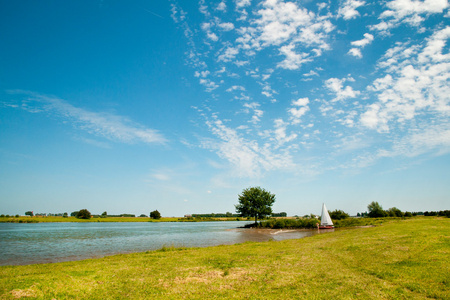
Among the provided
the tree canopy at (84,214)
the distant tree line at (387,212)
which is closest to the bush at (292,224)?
the distant tree line at (387,212)

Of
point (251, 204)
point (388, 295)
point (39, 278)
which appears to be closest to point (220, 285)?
point (388, 295)

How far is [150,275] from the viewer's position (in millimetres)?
13930

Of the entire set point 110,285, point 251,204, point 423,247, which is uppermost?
point 251,204

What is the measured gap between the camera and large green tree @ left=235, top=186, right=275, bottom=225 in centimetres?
8625

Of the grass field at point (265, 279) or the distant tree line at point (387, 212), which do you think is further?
the distant tree line at point (387, 212)

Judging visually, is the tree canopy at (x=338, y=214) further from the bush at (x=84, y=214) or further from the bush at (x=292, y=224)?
the bush at (x=84, y=214)

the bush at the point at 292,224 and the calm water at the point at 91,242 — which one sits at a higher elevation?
the bush at the point at 292,224

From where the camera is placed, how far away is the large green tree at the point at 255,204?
86.2 metres

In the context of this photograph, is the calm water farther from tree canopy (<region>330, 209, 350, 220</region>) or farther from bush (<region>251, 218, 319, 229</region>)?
tree canopy (<region>330, 209, 350, 220</region>)

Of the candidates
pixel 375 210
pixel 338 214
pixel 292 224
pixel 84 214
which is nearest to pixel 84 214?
pixel 84 214

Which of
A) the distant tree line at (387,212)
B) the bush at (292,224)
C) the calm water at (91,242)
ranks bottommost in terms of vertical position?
the calm water at (91,242)

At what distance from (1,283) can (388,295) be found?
18.5 meters

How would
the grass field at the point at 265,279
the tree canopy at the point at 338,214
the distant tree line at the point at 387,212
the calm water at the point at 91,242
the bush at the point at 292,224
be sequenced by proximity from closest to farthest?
the grass field at the point at 265,279, the calm water at the point at 91,242, the bush at the point at 292,224, the tree canopy at the point at 338,214, the distant tree line at the point at 387,212

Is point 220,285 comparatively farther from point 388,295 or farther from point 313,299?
point 388,295
